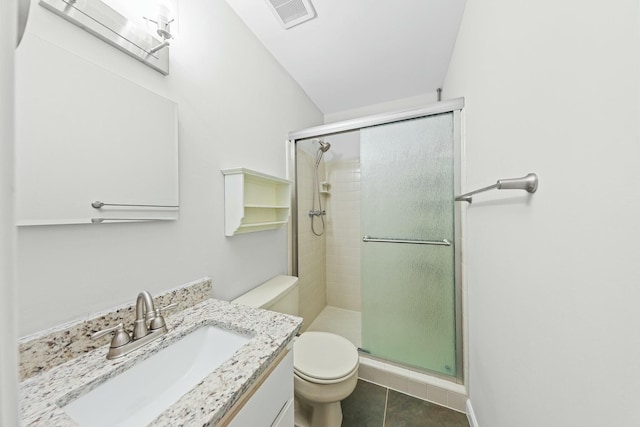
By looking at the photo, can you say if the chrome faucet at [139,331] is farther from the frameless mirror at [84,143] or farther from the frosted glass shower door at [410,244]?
the frosted glass shower door at [410,244]

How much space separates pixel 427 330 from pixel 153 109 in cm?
188

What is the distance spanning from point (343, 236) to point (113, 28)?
7.24ft

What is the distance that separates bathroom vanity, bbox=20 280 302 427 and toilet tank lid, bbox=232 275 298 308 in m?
0.30

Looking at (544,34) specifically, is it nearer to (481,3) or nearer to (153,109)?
(481,3)

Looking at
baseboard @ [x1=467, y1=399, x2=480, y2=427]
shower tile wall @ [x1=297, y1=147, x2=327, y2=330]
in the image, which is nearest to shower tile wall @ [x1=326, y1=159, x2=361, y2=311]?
shower tile wall @ [x1=297, y1=147, x2=327, y2=330]

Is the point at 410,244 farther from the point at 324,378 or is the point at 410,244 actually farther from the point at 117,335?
the point at 117,335

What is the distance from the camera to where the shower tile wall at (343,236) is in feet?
8.01

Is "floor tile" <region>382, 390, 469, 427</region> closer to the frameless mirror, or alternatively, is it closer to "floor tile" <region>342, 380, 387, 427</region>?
"floor tile" <region>342, 380, 387, 427</region>

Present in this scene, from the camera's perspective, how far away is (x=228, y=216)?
1.16 meters

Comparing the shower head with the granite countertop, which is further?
the shower head

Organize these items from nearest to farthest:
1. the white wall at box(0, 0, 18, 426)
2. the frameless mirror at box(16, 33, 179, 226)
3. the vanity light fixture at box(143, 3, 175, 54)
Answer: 1. the white wall at box(0, 0, 18, 426)
2. the frameless mirror at box(16, 33, 179, 226)
3. the vanity light fixture at box(143, 3, 175, 54)

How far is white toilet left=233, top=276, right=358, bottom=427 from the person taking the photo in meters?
1.06

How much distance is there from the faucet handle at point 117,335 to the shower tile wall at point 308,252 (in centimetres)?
128

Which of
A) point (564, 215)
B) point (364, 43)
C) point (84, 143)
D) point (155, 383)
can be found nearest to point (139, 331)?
point (155, 383)
